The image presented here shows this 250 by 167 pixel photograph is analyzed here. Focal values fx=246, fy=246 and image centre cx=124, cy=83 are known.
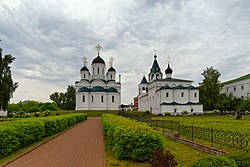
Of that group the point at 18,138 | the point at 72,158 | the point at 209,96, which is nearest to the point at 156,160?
the point at 72,158

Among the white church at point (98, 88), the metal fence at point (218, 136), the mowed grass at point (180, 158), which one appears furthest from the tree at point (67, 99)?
the mowed grass at point (180, 158)

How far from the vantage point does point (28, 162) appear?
8.09 meters

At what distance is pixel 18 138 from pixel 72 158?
3098mm

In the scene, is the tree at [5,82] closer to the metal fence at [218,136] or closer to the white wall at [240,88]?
the metal fence at [218,136]

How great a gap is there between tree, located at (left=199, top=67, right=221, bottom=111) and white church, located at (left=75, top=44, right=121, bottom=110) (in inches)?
815

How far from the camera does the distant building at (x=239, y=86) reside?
59.8 meters

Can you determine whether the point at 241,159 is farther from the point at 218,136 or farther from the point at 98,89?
the point at 98,89

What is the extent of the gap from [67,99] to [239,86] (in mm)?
48022

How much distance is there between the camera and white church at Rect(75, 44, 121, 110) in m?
56.7

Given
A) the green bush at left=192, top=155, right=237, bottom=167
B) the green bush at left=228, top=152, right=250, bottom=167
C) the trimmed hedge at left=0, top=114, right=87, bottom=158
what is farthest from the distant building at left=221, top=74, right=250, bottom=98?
the green bush at left=192, top=155, right=237, bottom=167

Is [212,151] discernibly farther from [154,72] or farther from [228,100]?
[154,72]

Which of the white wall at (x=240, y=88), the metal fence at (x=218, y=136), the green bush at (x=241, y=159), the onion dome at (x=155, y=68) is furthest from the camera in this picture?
the onion dome at (x=155, y=68)

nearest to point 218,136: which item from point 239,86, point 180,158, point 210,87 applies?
point 180,158

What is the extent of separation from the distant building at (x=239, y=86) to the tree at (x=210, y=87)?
22.9ft
